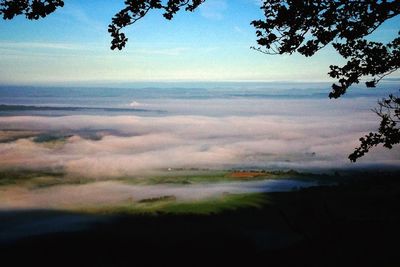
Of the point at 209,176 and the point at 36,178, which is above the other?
the point at 209,176

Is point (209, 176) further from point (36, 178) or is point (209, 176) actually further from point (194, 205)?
point (36, 178)

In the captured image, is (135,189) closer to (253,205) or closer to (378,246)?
(253,205)

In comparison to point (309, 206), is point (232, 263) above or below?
below

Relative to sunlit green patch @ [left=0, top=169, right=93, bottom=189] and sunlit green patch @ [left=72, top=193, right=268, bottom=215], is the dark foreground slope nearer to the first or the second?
sunlit green patch @ [left=72, top=193, right=268, bottom=215]

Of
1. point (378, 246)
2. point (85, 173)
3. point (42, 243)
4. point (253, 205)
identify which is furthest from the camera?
point (85, 173)

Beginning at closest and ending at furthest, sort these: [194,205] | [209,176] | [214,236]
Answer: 1. [214,236]
2. [194,205]
3. [209,176]

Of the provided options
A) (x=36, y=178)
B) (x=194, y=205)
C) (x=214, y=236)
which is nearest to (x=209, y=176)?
(x=194, y=205)

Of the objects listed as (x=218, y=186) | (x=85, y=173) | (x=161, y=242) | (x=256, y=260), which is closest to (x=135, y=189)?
(x=218, y=186)
